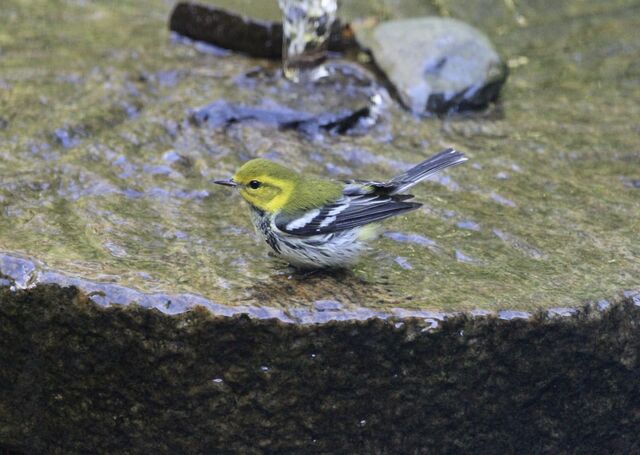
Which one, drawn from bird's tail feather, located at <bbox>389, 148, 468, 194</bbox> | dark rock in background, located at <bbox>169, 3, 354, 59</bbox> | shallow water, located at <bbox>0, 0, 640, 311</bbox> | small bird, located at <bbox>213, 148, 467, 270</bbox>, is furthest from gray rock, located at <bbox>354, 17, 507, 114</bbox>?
small bird, located at <bbox>213, 148, 467, 270</bbox>

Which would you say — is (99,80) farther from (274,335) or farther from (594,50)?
(594,50)

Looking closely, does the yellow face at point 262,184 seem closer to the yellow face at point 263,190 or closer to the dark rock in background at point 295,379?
the yellow face at point 263,190

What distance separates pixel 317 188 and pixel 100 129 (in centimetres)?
221

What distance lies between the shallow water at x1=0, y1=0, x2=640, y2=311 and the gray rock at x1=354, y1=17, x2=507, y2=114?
22 centimetres

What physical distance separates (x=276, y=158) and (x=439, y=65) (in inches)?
77.9

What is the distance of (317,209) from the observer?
4.52 m

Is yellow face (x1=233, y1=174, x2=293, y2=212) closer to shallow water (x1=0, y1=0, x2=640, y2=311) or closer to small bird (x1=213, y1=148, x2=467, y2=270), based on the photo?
small bird (x1=213, y1=148, x2=467, y2=270)

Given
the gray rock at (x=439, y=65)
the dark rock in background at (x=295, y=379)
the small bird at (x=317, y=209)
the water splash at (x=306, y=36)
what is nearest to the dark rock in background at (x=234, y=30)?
the water splash at (x=306, y=36)

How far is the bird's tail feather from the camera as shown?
15.3 ft

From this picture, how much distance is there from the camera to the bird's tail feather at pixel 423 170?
4648 mm

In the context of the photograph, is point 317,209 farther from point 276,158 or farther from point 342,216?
point 276,158

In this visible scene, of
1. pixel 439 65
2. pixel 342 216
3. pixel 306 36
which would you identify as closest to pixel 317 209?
pixel 342 216

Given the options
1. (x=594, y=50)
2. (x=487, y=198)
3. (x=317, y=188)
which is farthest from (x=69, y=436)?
(x=594, y=50)

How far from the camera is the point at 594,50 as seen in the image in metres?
8.34
